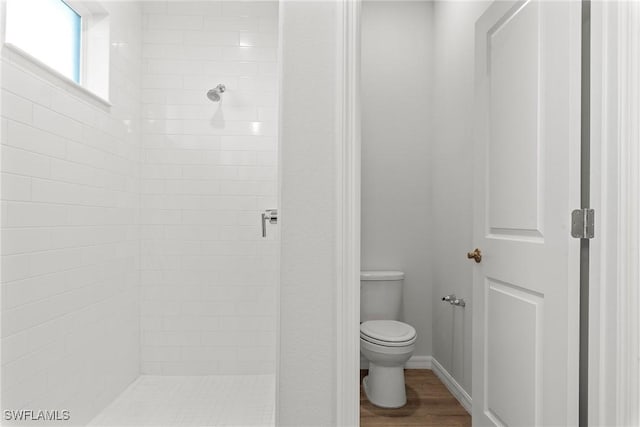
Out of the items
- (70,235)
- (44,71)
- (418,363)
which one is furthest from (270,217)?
(418,363)

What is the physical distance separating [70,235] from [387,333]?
5.42ft

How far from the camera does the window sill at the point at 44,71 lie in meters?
1.41

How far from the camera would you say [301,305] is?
113cm

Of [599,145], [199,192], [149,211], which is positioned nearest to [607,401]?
[599,145]

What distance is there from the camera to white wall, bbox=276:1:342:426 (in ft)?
3.70

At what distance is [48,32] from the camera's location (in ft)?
5.89

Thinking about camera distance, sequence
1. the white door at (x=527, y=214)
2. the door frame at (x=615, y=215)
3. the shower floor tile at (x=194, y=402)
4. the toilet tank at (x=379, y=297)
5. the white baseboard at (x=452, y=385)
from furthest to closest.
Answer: the toilet tank at (x=379, y=297)
the white baseboard at (x=452, y=385)
the shower floor tile at (x=194, y=402)
the white door at (x=527, y=214)
the door frame at (x=615, y=215)

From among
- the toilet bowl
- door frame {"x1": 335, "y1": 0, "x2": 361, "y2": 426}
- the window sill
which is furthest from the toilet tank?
the window sill

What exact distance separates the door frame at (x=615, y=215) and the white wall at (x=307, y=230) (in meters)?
0.76

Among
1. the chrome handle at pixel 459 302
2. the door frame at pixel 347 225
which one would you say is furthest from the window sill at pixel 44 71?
the chrome handle at pixel 459 302

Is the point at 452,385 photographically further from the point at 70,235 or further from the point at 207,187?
the point at 70,235

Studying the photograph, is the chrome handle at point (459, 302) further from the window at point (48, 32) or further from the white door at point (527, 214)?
the window at point (48, 32)

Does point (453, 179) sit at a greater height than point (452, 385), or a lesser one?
greater

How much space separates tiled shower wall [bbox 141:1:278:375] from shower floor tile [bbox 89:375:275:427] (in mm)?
94
